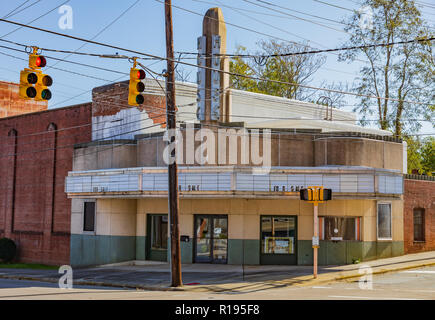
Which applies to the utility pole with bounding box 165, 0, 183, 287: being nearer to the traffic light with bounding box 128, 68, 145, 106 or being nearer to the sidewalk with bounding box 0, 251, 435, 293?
the sidewalk with bounding box 0, 251, 435, 293

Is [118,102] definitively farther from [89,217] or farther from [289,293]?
[289,293]

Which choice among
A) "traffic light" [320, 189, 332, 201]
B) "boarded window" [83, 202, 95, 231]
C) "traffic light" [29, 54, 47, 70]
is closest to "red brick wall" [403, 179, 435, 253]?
"traffic light" [320, 189, 332, 201]

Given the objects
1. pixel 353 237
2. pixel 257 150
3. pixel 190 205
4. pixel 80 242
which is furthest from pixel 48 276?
pixel 353 237

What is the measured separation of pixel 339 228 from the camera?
25891 mm

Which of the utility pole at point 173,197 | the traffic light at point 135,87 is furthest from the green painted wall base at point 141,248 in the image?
the traffic light at point 135,87

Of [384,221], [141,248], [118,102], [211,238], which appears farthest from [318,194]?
[118,102]

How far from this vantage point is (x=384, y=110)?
132 feet

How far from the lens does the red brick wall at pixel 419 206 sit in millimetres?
→ 28328

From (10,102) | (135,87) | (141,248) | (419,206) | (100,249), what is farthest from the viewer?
(10,102)

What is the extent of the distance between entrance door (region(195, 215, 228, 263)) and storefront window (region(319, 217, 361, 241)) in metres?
4.45

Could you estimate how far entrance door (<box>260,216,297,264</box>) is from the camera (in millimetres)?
25859

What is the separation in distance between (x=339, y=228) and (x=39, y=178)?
19379 mm
